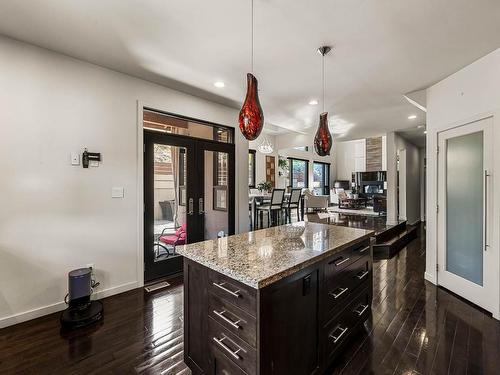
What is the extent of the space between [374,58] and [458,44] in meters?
0.76

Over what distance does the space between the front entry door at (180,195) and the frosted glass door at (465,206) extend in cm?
315

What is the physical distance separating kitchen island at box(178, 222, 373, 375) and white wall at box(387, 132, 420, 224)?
5.37m

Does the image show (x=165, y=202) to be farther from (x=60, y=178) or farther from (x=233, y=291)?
(x=233, y=291)

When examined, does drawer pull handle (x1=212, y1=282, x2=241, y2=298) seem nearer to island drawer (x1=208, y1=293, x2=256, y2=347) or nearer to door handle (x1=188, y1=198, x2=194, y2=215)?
island drawer (x1=208, y1=293, x2=256, y2=347)

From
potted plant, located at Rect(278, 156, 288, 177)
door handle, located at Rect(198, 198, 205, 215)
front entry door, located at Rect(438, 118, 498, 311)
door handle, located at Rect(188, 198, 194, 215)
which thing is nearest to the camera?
front entry door, located at Rect(438, 118, 498, 311)

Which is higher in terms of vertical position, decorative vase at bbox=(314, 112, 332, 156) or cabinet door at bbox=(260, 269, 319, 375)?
decorative vase at bbox=(314, 112, 332, 156)

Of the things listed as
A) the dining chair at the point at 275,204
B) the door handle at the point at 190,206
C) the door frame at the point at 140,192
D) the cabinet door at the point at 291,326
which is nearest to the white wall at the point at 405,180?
the dining chair at the point at 275,204

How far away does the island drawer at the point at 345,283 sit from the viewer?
5.73 ft

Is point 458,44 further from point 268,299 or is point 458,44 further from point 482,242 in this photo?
point 268,299

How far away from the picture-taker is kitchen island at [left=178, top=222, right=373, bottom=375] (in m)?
1.28

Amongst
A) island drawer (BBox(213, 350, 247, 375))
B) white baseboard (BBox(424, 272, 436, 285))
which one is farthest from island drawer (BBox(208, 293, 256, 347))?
white baseboard (BBox(424, 272, 436, 285))

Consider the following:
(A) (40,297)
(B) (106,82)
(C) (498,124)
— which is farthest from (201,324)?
(C) (498,124)

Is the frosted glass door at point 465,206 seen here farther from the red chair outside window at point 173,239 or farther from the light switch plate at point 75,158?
the light switch plate at point 75,158

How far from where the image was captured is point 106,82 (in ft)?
9.89
